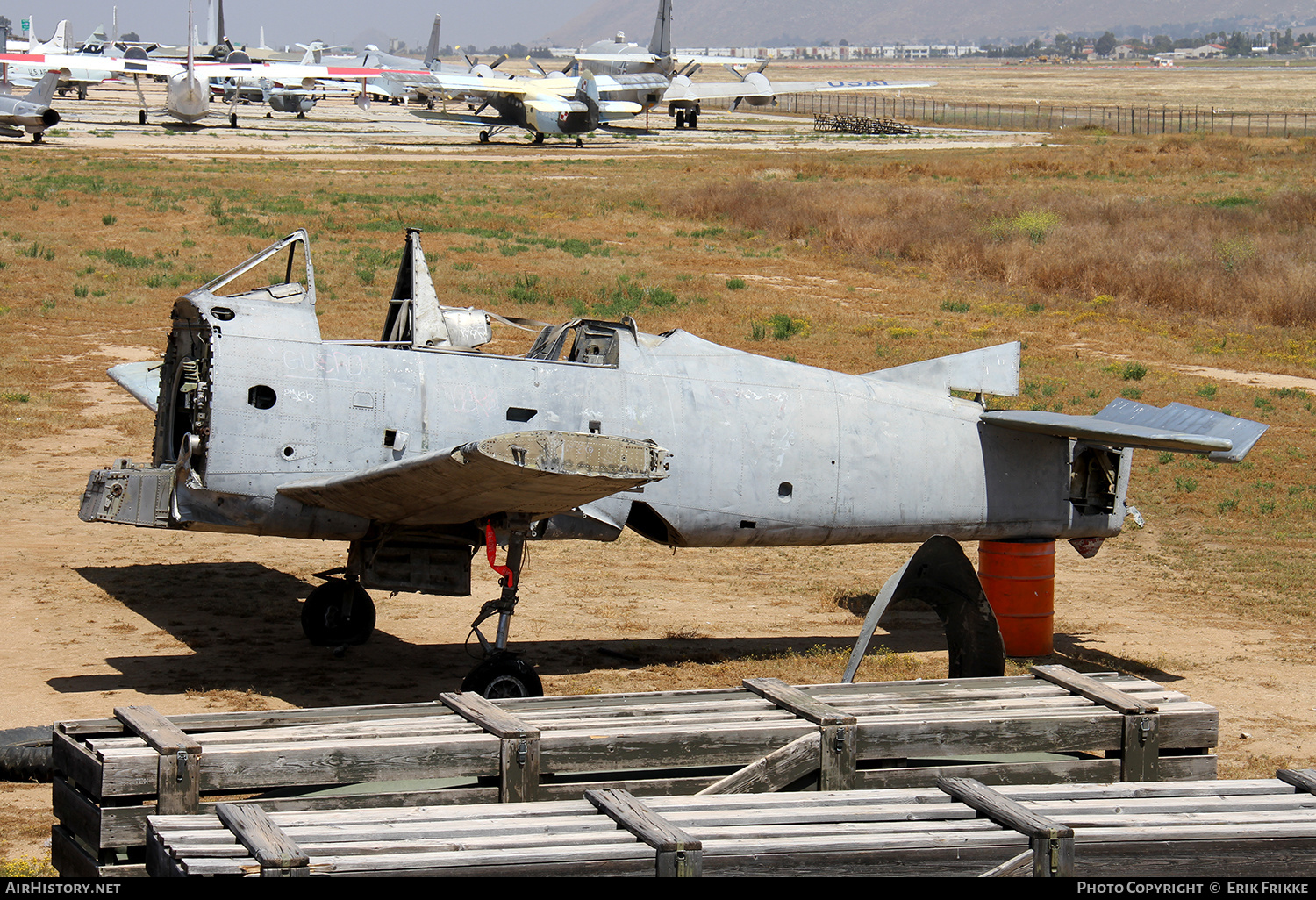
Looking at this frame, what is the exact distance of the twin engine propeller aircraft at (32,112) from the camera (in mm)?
62312

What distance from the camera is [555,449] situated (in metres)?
8.50

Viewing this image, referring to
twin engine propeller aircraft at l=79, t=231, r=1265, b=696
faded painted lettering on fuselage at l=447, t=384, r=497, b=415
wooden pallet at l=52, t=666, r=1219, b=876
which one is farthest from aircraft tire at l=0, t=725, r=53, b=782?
faded painted lettering on fuselage at l=447, t=384, r=497, b=415

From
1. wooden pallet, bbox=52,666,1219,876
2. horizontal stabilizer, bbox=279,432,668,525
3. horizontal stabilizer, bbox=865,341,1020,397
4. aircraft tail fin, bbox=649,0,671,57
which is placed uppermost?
aircraft tail fin, bbox=649,0,671,57

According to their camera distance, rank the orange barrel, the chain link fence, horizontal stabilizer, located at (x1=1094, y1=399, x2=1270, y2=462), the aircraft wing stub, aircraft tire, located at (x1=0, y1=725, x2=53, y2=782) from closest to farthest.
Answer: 1. aircraft tire, located at (x1=0, y1=725, x2=53, y2=782)
2. the aircraft wing stub
3. horizontal stabilizer, located at (x1=1094, y1=399, x2=1270, y2=462)
4. the orange barrel
5. the chain link fence

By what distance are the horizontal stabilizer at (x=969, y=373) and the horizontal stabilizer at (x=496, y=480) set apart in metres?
3.93

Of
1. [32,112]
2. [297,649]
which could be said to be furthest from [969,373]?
[32,112]

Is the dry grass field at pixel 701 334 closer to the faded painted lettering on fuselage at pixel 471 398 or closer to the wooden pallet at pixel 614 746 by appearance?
the wooden pallet at pixel 614 746

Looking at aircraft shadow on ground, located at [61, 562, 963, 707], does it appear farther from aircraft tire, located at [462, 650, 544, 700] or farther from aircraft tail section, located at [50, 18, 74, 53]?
aircraft tail section, located at [50, 18, 74, 53]

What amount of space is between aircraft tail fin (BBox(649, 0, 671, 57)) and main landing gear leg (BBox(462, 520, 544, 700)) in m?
94.9

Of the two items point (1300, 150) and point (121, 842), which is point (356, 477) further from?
point (1300, 150)

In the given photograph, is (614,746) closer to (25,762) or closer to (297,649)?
(25,762)

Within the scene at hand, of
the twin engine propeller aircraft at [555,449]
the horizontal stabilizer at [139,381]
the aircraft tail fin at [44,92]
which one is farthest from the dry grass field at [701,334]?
the aircraft tail fin at [44,92]

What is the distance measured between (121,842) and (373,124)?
89.3m

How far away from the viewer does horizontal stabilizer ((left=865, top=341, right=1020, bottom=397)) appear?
1212cm
